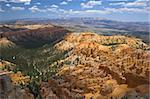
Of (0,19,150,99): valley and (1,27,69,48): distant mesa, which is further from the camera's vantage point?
(1,27,69,48): distant mesa

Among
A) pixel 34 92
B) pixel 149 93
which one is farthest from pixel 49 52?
pixel 149 93

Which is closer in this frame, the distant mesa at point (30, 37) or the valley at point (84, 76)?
the valley at point (84, 76)

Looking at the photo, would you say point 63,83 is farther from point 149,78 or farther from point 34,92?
point 149,78

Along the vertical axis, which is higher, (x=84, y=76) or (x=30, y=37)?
(x=84, y=76)

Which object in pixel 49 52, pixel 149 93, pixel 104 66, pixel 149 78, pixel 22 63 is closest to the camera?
pixel 149 93

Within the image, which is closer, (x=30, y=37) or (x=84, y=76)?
(x=84, y=76)

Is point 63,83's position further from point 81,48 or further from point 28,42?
point 28,42

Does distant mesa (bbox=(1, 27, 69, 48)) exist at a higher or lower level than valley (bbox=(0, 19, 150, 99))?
lower

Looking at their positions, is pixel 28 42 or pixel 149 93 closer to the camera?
pixel 149 93

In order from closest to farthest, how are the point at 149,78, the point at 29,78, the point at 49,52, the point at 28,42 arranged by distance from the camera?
1. the point at 149,78
2. the point at 29,78
3. the point at 49,52
4. the point at 28,42

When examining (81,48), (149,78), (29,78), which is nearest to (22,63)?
(81,48)

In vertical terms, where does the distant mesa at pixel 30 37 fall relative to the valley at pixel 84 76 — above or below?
below
